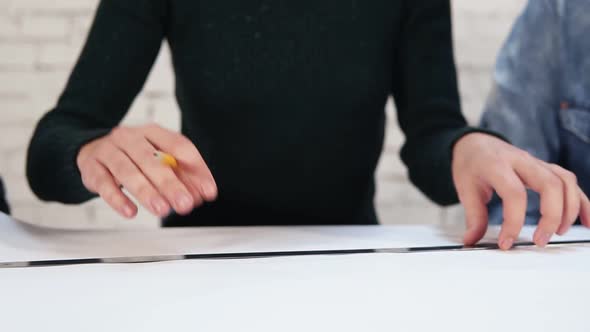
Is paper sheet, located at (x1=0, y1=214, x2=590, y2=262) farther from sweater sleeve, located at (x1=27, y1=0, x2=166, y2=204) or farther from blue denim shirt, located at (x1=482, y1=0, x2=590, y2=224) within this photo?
blue denim shirt, located at (x1=482, y1=0, x2=590, y2=224)

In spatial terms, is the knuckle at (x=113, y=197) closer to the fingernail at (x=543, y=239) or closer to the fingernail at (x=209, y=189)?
the fingernail at (x=209, y=189)

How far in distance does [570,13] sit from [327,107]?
472 mm

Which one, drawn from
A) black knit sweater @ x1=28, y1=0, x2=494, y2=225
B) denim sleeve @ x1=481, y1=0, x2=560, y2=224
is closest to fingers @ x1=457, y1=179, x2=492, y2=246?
black knit sweater @ x1=28, y1=0, x2=494, y2=225

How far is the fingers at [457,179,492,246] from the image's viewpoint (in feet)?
1.67

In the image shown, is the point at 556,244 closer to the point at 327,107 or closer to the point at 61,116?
the point at 327,107

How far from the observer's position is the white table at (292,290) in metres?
0.31

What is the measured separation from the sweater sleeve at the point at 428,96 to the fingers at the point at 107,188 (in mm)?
375

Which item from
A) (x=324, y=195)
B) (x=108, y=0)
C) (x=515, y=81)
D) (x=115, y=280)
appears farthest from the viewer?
(x=515, y=81)

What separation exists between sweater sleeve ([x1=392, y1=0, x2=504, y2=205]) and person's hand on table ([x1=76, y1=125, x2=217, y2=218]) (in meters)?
0.32

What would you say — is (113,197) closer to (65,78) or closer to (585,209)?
(585,209)

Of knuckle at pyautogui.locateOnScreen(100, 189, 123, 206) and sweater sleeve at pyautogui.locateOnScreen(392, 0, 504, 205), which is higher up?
sweater sleeve at pyautogui.locateOnScreen(392, 0, 504, 205)

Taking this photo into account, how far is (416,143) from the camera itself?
2.28 feet

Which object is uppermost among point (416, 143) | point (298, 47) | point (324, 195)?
point (298, 47)

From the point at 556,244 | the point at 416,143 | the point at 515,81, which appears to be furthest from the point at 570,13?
the point at 556,244
